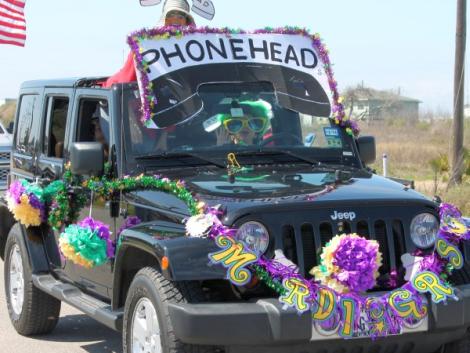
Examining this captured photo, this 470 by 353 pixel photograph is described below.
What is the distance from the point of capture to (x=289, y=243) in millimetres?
4531

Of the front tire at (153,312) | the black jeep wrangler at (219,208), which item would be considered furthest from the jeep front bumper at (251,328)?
the front tire at (153,312)

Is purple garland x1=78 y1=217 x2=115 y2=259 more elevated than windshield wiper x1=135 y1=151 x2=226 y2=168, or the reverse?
windshield wiper x1=135 y1=151 x2=226 y2=168

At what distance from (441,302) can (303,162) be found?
170 cm

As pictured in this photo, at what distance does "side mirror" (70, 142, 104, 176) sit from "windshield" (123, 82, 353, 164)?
0.23 m

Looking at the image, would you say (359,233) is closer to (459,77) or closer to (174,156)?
(174,156)

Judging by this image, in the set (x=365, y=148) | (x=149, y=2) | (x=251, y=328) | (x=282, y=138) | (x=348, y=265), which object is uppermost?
(x=149, y=2)

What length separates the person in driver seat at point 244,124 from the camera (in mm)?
5777

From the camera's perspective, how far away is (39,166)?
7098 millimetres

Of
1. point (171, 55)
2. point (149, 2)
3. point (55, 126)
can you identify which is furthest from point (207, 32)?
point (149, 2)

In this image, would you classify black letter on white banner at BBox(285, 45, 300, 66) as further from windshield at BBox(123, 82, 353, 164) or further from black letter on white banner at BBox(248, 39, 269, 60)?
windshield at BBox(123, 82, 353, 164)

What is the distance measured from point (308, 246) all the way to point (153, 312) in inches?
35.0

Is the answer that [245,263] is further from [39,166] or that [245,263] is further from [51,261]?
[39,166]

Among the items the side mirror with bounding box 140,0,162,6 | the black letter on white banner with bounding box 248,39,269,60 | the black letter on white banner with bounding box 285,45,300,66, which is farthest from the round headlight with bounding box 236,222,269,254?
the side mirror with bounding box 140,0,162,6

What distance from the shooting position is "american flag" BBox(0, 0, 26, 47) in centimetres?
1343
